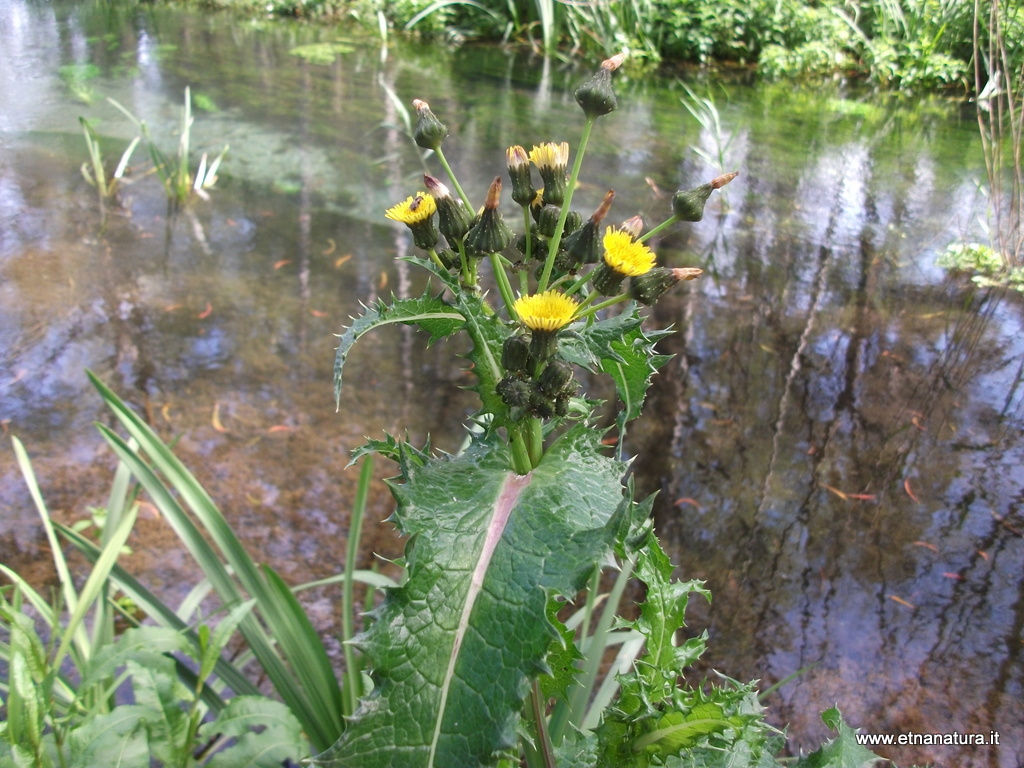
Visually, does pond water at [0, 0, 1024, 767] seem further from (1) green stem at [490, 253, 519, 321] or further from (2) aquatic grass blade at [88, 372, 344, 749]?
(1) green stem at [490, 253, 519, 321]

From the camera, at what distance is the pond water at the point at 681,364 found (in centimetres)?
213

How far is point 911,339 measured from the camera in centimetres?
333

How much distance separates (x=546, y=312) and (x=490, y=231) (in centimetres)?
15

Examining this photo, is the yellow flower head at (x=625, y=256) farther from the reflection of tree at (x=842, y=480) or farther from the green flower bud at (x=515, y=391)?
the reflection of tree at (x=842, y=480)

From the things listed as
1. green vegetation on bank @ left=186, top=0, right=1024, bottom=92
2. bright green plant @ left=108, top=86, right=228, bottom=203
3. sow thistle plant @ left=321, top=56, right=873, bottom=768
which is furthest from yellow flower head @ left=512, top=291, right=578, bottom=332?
green vegetation on bank @ left=186, top=0, right=1024, bottom=92

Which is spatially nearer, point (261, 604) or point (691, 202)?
point (691, 202)

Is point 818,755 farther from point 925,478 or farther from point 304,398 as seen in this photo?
point 304,398

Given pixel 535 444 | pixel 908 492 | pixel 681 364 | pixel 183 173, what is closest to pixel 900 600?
pixel 908 492

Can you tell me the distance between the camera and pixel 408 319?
88 centimetres

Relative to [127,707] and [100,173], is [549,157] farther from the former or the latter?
[100,173]

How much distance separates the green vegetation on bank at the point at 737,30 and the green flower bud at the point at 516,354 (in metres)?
7.10

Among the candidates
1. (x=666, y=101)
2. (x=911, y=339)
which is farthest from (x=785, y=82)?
(x=911, y=339)

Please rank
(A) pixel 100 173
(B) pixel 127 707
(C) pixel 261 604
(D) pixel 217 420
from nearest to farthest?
(B) pixel 127 707, (C) pixel 261 604, (D) pixel 217 420, (A) pixel 100 173

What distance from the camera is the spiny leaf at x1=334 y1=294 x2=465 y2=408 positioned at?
85 cm
